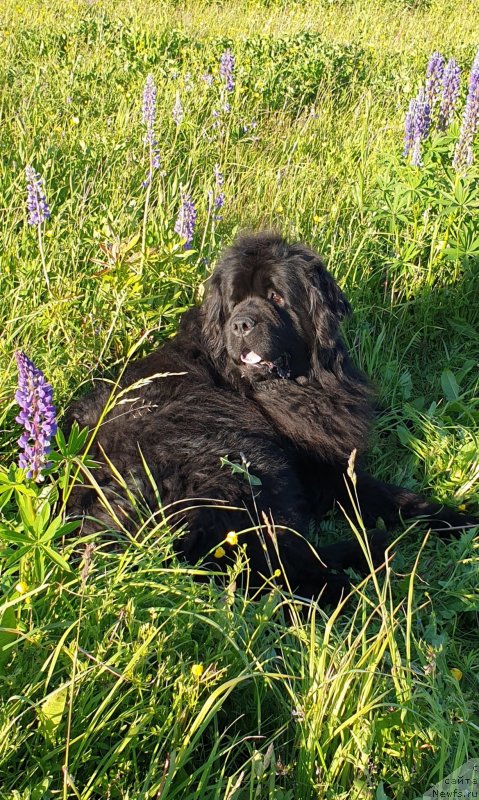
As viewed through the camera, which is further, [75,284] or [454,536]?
[75,284]

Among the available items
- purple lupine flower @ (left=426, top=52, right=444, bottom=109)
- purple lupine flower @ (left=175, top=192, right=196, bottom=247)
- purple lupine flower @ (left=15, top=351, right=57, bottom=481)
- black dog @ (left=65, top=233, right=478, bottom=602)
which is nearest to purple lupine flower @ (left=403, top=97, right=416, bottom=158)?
purple lupine flower @ (left=426, top=52, right=444, bottom=109)

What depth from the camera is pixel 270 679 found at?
1919 millimetres

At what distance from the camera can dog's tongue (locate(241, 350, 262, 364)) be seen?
10.8 feet

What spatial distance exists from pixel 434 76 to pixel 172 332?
2.52 metres

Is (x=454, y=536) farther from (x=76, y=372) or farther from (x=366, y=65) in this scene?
(x=366, y=65)

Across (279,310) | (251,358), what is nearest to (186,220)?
(279,310)

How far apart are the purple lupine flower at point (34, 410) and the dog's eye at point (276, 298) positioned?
1.91 metres

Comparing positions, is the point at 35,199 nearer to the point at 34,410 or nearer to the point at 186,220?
the point at 186,220

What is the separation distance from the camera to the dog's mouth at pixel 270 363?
3.31m

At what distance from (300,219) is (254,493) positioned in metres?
2.26

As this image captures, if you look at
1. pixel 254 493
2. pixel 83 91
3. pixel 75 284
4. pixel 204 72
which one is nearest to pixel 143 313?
pixel 75 284

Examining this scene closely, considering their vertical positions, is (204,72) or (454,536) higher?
(204,72)

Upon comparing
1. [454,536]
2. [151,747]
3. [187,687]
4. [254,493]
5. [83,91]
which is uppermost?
[83,91]

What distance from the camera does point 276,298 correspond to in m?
3.45
